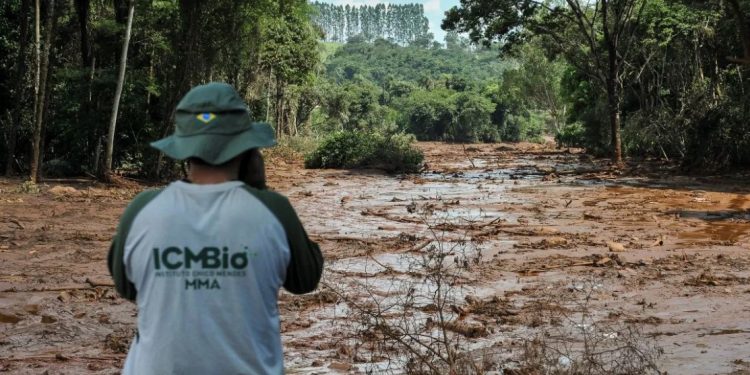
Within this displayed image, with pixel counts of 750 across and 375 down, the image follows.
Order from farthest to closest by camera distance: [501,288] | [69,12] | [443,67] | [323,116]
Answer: [443,67]
[323,116]
[69,12]
[501,288]

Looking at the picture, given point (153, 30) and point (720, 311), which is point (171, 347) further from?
point (153, 30)

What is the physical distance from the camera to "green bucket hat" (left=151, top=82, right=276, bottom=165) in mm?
1984

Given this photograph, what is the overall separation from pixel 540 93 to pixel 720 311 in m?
56.7

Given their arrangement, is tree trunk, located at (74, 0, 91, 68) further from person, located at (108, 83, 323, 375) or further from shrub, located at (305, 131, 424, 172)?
person, located at (108, 83, 323, 375)

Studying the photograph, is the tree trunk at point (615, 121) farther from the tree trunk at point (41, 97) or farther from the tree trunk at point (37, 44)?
the tree trunk at point (37, 44)

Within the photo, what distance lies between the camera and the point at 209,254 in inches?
74.7

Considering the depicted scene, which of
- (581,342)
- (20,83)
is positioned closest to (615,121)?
(20,83)

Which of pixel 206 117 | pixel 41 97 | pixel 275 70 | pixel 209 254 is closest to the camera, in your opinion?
pixel 209 254

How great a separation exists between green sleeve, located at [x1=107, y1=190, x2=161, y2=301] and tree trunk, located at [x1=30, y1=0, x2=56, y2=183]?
17236 mm

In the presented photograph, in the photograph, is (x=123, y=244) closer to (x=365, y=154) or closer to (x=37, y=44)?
(x=37, y=44)

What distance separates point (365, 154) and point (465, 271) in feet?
73.8

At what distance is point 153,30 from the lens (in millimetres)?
20938

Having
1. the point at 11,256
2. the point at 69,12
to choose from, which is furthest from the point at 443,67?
the point at 11,256

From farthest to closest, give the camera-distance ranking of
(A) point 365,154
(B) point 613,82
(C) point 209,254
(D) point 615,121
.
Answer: (A) point 365,154 < (D) point 615,121 < (B) point 613,82 < (C) point 209,254
